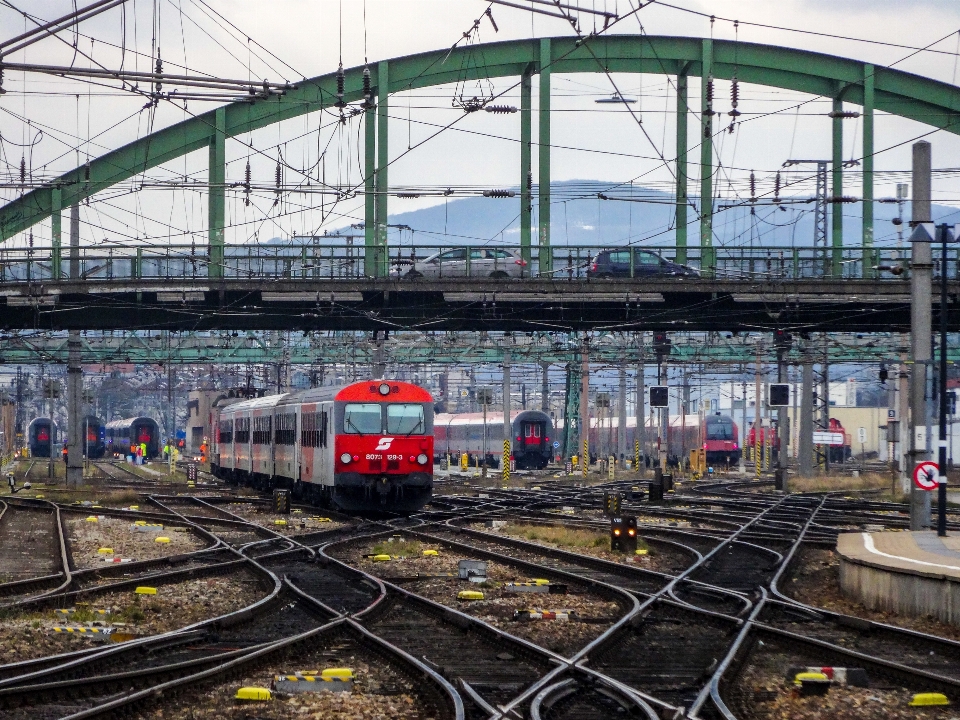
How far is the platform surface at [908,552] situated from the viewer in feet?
47.9

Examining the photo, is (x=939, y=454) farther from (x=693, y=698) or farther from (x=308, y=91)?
(x=308, y=91)

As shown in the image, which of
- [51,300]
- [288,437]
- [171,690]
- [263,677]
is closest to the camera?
[171,690]

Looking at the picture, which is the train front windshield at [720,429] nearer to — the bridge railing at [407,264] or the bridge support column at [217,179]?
the bridge railing at [407,264]

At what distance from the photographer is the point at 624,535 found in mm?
22000

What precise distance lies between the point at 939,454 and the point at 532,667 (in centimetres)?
1194

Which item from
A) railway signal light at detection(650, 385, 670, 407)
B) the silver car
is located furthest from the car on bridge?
railway signal light at detection(650, 385, 670, 407)

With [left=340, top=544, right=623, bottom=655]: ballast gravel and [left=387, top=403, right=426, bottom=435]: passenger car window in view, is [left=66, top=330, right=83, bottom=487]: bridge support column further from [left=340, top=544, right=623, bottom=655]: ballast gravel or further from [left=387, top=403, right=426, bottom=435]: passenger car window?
[left=340, top=544, right=623, bottom=655]: ballast gravel

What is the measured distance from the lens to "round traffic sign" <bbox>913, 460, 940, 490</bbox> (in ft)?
68.0

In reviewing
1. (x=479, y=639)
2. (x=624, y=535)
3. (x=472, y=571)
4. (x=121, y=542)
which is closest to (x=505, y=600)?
(x=472, y=571)

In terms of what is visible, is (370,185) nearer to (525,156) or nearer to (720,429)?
(525,156)

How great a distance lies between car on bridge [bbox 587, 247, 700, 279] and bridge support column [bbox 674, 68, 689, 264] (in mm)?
468

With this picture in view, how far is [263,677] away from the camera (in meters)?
10.5

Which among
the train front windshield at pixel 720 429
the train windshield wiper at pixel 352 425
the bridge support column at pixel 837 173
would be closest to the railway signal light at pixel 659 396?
the bridge support column at pixel 837 173

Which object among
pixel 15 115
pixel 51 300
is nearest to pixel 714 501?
pixel 51 300
